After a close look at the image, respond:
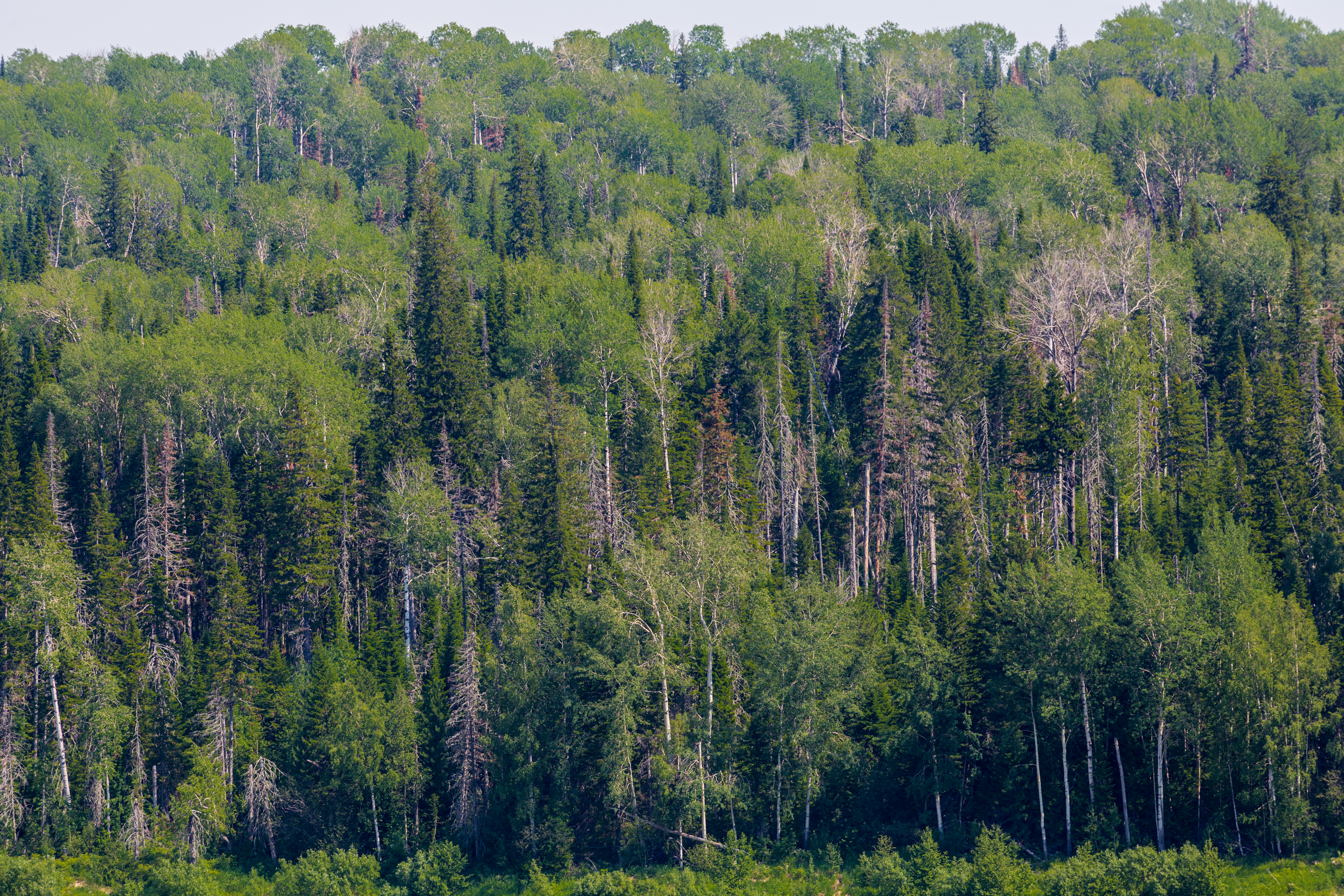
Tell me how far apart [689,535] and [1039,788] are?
20547 mm

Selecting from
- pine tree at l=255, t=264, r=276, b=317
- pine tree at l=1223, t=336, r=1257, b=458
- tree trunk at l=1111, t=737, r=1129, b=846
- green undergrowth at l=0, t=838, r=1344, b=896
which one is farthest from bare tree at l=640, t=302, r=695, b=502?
pine tree at l=1223, t=336, r=1257, b=458

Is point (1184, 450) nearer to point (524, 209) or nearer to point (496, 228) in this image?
point (524, 209)

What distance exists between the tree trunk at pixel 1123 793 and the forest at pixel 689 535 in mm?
478

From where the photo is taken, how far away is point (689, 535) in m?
75.2

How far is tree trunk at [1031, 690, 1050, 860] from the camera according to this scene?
69.0 m

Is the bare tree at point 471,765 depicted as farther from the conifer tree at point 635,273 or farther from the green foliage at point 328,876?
the conifer tree at point 635,273

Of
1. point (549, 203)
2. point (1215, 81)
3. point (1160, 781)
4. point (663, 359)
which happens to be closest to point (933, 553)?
point (1160, 781)

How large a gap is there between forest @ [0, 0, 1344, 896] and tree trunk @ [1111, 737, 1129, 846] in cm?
48

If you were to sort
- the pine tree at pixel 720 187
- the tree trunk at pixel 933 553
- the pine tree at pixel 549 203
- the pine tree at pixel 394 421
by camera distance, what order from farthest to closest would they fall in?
the pine tree at pixel 720 187
the pine tree at pixel 549 203
the pine tree at pixel 394 421
the tree trunk at pixel 933 553

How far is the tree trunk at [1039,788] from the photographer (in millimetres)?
69000

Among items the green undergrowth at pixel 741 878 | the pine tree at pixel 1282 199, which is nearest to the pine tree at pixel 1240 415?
the pine tree at pixel 1282 199

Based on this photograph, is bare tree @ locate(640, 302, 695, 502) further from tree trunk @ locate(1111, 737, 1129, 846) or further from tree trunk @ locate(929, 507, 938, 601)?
tree trunk @ locate(1111, 737, 1129, 846)

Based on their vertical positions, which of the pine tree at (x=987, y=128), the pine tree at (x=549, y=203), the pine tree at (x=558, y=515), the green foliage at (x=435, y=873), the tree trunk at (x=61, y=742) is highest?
the pine tree at (x=987, y=128)

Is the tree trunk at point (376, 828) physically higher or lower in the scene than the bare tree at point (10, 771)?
lower
